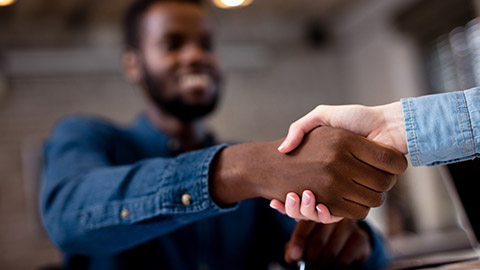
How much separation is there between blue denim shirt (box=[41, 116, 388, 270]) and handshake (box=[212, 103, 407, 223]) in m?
0.08

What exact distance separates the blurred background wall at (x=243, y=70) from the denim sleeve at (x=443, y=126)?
7.36 feet

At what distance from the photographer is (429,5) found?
3.04m

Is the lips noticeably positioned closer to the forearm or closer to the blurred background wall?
the forearm

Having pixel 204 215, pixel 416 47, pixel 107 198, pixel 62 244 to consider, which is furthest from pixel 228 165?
pixel 416 47

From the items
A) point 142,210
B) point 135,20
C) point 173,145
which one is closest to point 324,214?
point 142,210

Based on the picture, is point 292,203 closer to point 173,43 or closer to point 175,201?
point 175,201

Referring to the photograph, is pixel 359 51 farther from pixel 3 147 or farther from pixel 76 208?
pixel 76 208

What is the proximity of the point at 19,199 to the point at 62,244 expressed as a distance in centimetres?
289

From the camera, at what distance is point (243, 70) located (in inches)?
156

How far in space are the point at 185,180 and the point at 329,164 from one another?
204mm

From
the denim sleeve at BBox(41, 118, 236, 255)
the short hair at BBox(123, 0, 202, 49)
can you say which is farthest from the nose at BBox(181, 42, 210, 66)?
the denim sleeve at BBox(41, 118, 236, 255)

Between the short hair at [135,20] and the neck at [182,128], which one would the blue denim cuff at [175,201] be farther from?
the short hair at [135,20]

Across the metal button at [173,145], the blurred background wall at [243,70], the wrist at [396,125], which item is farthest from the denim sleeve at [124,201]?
the blurred background wall at [243,70]

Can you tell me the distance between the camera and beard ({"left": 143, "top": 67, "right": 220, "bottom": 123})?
45.6 inches
